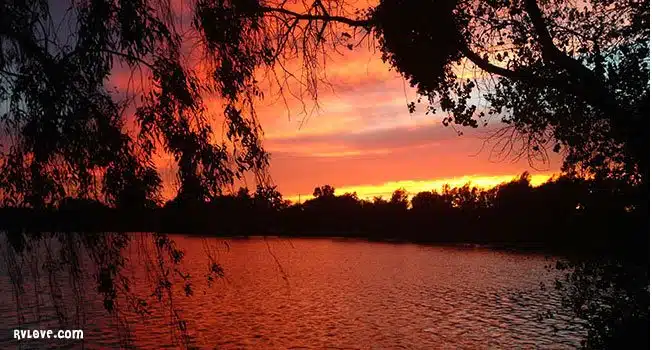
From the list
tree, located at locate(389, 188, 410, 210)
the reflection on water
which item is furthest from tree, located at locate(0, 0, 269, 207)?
tree, located at locate(389, 188, 410, 210)

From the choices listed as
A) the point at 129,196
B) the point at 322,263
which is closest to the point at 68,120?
the point at 129,196

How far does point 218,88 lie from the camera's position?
17.1ft

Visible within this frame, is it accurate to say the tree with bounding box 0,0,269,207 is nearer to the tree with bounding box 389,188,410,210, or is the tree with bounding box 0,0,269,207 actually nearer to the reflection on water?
the reflection on water

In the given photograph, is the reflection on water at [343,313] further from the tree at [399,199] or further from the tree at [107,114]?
the tree at [399,199]

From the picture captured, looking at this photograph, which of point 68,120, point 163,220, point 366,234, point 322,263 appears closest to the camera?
point 68,120

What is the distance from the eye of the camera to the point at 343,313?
26.7 m

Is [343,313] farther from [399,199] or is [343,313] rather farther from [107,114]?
[399,199]

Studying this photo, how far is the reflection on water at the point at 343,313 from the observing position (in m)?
19.8

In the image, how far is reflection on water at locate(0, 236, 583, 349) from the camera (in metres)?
19.8

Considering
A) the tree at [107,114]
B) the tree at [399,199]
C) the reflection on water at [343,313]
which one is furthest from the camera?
the tree at [399,199]

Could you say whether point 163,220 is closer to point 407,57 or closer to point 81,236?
point 81,236

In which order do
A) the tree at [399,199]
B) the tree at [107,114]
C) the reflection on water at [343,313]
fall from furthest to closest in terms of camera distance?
the tree at [399,199] → the reflection on water at [343,313] → the tree at [107,114]

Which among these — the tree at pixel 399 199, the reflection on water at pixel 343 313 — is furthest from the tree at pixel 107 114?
the tree at pixel 399 199

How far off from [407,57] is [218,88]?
477 centimetres
